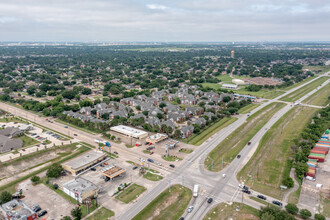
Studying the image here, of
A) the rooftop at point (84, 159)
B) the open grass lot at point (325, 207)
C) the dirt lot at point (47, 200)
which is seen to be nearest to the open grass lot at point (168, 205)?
the dirt lot at point (47, 200)

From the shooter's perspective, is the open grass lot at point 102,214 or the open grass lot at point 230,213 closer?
the open grass lot at point 102,214

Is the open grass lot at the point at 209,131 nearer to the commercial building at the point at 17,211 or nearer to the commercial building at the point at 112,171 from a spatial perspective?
the commercial building at the point at 112,171

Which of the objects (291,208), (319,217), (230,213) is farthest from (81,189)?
(319,217)

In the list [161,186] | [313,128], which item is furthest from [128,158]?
[313,128]

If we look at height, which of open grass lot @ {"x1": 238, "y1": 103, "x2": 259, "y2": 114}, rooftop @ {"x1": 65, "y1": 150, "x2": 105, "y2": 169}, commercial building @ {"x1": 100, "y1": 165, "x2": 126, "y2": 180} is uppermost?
open grass lot @ {"x1": 238, "y1": 103, "x2": 259, "y2": 114}

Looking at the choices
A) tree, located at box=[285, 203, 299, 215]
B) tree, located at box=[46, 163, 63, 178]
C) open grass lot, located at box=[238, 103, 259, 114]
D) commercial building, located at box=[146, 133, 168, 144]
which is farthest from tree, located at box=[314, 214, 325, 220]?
open grass lot, located at box=[238, 103, 259, 114]

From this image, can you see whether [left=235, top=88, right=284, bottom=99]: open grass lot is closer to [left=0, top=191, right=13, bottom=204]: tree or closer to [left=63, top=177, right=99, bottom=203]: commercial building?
[left=63, top=177, right=99, bottom=203]: commercial building

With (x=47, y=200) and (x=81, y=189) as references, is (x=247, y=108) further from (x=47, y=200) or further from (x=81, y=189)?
(x=47, y=200)
